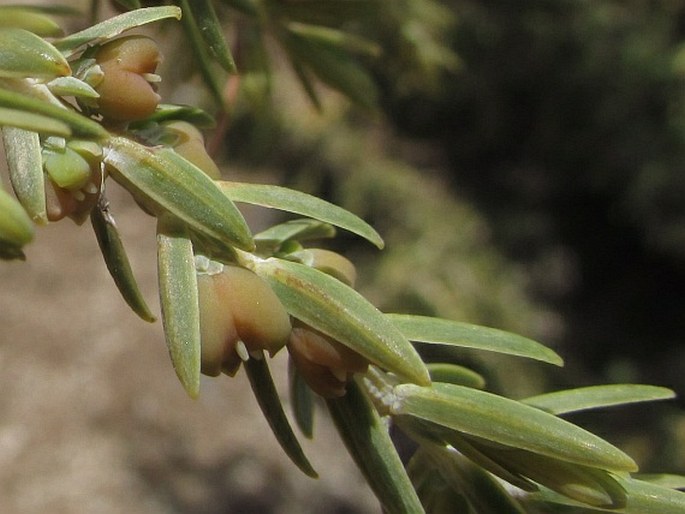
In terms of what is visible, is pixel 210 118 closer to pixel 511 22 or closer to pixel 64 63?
pixel 64 63

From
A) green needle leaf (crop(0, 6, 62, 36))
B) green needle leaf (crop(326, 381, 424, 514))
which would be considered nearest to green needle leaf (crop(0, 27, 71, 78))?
green needle leaf (crop(0, 6, 62, 36))

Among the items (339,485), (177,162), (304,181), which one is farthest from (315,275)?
(339,485)

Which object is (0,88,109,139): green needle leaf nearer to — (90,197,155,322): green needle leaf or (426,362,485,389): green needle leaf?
(90,197,155,322): green needle leaf

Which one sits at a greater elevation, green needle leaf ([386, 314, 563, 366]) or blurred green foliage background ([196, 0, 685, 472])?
green needle leaf ([386, 314, 563, 366])

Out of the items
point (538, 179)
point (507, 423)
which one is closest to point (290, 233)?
point (507, 423)

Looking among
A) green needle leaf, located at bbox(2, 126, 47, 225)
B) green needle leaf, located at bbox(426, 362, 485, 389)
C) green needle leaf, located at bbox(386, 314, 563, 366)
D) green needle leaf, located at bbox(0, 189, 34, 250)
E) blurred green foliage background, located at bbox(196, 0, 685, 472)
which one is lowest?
blurred green foliage background, located at bbox(196, 0, 685, 472)

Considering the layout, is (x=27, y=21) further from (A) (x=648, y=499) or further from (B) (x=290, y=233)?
(A) (x=648, y=499)

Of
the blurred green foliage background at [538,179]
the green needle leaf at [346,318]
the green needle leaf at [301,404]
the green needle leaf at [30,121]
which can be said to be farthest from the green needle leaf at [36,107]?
the blurred green foliage background at [538,179]
